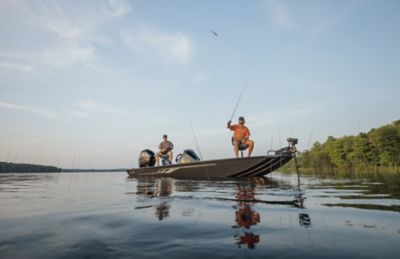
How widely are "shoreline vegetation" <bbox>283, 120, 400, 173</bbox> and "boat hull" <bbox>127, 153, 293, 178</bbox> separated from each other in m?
30.5

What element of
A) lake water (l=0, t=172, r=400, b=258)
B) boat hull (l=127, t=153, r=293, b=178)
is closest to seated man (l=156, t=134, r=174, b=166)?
boat hull (l=127, t=153, r=293, b=178)

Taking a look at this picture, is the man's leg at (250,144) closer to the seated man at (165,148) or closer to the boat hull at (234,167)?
the boat hull at (234,167)

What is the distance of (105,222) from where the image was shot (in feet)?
8.87

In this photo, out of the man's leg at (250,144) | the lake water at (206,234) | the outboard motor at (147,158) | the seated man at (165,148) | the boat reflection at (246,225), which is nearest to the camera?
the lake water at (206,234)

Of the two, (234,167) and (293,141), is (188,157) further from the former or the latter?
(293,141)

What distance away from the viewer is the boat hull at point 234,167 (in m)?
11.1

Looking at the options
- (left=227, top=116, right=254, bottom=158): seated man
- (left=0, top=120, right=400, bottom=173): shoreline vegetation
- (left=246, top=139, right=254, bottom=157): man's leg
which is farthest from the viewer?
(left=0, top=120, right=400, bottom=173): shoreline vegetation

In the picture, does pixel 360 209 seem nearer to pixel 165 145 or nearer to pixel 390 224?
pixel 390 224

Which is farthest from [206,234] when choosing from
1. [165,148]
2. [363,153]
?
[363,153]

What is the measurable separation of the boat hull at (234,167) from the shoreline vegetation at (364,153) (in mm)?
30548

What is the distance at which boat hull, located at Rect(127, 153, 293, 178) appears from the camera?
11055 mm

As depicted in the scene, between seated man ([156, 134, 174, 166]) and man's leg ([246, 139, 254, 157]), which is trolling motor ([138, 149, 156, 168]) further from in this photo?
man's leg ([246, 139, 254, 157])

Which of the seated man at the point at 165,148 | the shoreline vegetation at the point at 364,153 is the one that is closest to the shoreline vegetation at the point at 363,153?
the shoreline vegetation at the point at 364,153

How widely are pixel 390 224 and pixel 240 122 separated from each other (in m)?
9.80
